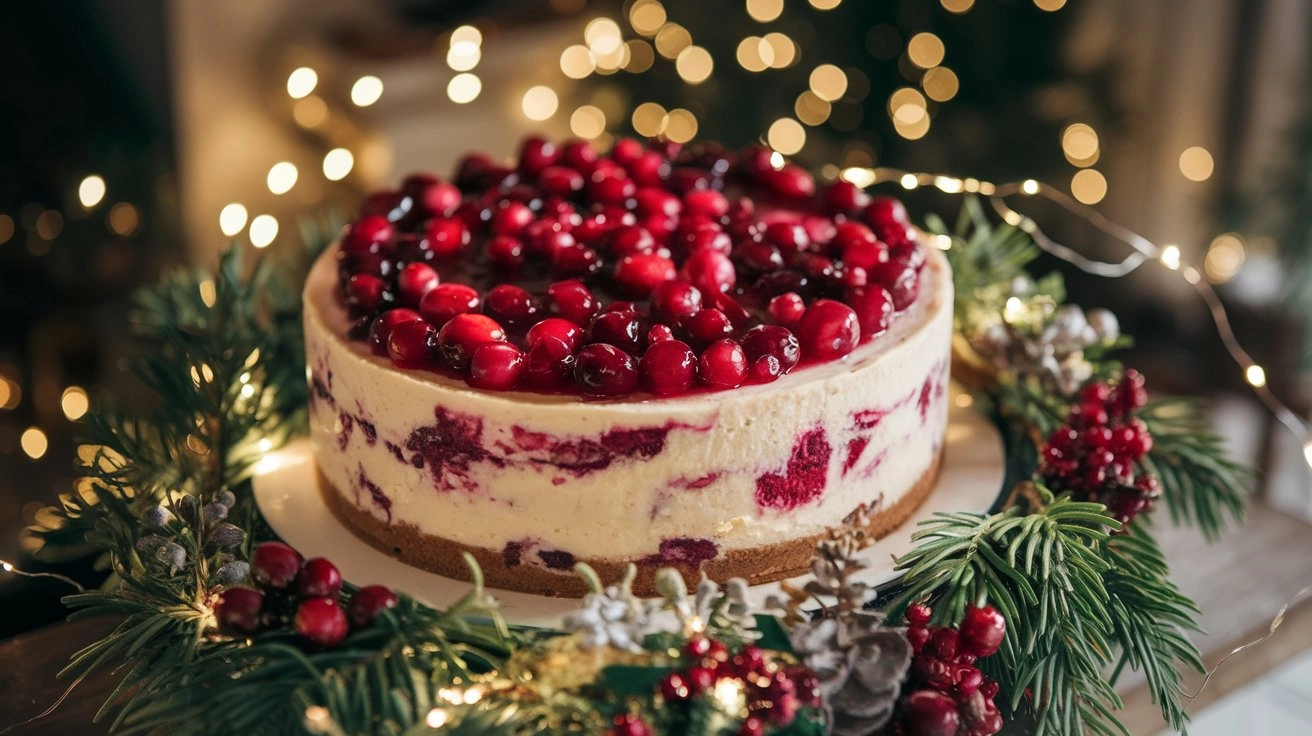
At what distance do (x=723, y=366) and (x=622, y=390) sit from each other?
10 centimetres

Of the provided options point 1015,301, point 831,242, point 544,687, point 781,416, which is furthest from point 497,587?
point 1015,301

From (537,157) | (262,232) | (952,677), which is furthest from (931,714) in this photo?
(262,232)

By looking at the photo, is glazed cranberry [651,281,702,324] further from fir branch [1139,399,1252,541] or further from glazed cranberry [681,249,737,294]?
fir branch [1139,399,1252,541]

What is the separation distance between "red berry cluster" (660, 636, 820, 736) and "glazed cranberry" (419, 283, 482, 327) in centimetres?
45

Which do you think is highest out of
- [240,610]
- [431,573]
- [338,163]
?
[240,610]

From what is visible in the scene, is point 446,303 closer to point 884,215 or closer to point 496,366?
point 496,366

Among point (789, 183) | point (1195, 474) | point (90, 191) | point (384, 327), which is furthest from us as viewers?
point (90, 191)

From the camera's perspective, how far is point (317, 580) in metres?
1.11

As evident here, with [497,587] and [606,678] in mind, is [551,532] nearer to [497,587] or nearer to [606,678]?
[497,587]

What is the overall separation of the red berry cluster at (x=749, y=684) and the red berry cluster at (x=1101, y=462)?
48 centimetres

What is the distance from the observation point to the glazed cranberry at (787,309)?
1.30 m

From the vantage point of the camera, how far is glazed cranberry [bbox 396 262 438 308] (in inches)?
53.9

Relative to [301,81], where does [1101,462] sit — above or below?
above

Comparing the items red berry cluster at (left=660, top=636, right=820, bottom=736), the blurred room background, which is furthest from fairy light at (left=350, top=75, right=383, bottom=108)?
red berry cluster at (left=660, top=636, right=820, bottom=736)
